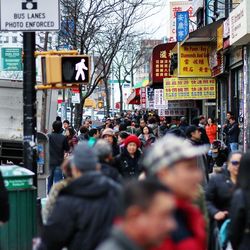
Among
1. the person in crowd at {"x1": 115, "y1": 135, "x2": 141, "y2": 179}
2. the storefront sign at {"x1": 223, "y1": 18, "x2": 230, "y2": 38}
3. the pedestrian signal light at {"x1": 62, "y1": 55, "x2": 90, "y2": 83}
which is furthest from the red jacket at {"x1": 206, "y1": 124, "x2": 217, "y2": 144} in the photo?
the pedestrian signal light at {"x1": 62, "y1": 55, "x2": 90, "y2": 83}

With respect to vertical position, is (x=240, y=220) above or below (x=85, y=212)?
below

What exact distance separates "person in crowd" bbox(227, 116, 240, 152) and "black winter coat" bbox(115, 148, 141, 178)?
11.5m

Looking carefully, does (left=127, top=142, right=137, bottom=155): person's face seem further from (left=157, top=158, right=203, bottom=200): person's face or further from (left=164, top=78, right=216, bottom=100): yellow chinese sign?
(left=164, top=78, right=216, bottom=100): yellow chinese sign

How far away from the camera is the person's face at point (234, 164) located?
24.6 ft

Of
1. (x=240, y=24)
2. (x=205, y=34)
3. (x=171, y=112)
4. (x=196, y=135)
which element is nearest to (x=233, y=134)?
(x=240, y=24)

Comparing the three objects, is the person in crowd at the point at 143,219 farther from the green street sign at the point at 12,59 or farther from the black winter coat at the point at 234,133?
the green street sign at the point at 12,59

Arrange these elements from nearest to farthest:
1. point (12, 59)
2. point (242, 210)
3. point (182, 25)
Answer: point (242, 210), point (12, 59), point (182, 25)

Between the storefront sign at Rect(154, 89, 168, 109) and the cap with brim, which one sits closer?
the cap with brim

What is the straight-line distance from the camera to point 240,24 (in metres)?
19.0

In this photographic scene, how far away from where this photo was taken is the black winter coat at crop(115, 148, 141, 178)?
10790mm

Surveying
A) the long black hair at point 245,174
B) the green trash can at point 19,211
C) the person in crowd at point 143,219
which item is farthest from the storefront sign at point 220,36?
the person in crowd at point 143,219

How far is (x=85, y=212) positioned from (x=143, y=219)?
2.17 meters

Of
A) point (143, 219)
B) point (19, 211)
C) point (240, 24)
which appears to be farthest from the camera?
point (240, 24)

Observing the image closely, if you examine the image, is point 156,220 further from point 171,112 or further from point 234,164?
point 171,112
